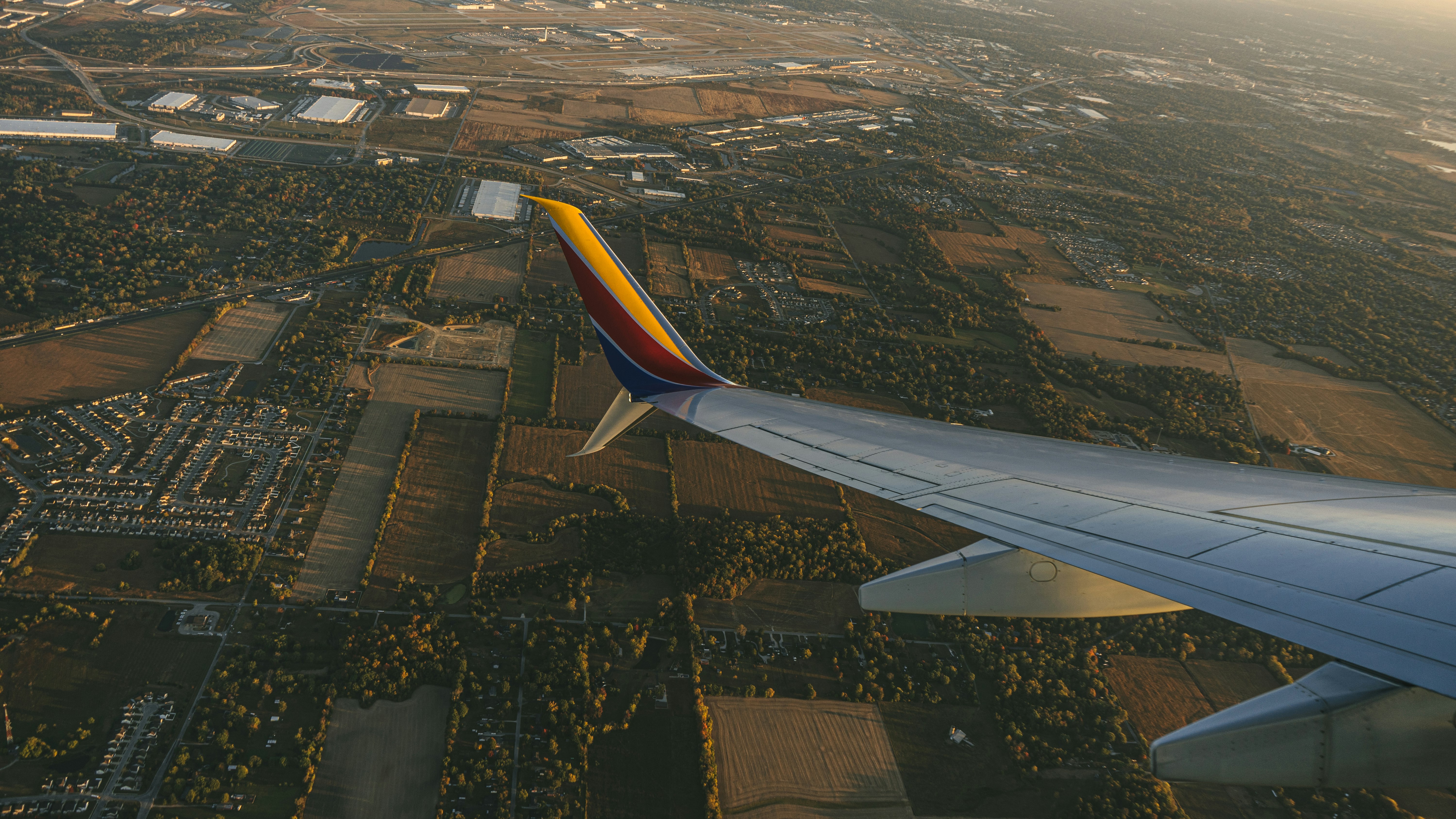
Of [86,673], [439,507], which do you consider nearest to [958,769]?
[439,507]

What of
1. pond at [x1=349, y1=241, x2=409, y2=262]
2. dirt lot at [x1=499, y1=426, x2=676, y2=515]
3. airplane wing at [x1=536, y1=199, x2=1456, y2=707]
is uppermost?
airplane wing at [x1=536, y1=199, x2=1456, y2=707]

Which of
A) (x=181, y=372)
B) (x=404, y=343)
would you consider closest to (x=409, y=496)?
(x=404, y=343)

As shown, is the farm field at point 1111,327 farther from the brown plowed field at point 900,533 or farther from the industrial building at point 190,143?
the industrial building at point 190,143

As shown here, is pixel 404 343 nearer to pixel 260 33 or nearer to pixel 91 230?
pixel 91 230

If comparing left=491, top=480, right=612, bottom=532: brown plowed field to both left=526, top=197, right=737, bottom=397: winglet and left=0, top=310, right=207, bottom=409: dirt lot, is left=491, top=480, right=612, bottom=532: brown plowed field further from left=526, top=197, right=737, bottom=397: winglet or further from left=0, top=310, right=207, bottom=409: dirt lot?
left=526, top=197, right=737, bottom=397: winglet

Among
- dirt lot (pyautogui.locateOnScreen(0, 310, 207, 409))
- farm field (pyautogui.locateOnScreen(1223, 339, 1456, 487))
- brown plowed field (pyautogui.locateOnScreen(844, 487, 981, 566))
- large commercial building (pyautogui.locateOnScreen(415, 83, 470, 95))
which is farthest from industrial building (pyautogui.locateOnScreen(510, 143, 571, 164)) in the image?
farm field (pyautogui.locateOnScreen(1223, 339, 1456, 487))

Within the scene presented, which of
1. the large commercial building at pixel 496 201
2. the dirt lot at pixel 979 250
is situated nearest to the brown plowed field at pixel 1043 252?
the dirt lot at pixel 979 250
